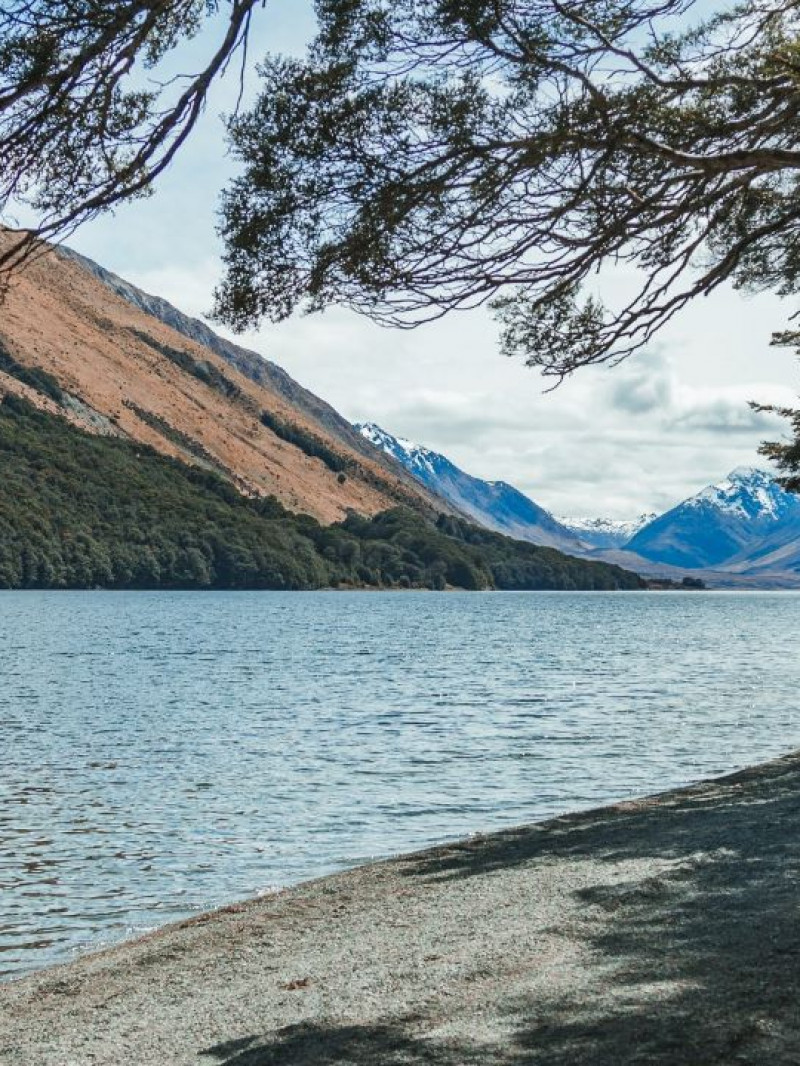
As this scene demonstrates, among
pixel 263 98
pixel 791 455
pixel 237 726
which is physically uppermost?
pixel 263 98

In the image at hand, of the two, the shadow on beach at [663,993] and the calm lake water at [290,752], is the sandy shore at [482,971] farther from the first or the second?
the calm lake water at [290,752]

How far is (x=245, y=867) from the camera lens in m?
18.2

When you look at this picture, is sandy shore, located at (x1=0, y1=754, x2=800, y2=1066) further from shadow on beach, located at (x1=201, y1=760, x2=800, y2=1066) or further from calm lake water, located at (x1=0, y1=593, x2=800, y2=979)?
calm lake water, located at (x1=0, y1=593, x2=800, y2=979)

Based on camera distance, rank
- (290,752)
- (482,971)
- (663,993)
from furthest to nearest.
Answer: (290,752), (482,971), (663,993)

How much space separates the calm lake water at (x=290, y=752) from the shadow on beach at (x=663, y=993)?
6.62 meters

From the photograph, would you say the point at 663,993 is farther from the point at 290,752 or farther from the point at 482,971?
the point at 290,752

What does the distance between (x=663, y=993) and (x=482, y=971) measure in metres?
1.83

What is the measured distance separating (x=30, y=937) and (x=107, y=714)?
25668 millimetres

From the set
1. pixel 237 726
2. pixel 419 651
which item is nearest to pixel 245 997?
pixel 237 726

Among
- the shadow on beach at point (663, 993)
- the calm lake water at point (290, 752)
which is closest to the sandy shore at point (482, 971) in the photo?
the shadow on beach at point (663, 993)

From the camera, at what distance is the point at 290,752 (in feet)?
103

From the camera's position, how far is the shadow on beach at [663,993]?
682 cm

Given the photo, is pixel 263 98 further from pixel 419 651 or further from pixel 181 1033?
pixel 419 651

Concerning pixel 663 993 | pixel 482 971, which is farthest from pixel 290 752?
Result: pixel 663 993
